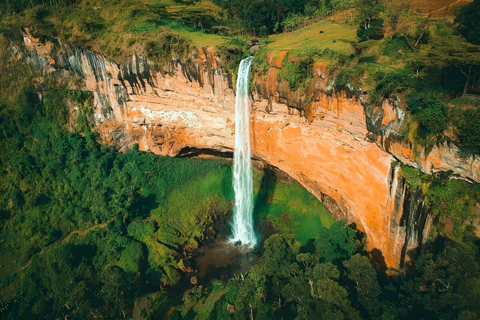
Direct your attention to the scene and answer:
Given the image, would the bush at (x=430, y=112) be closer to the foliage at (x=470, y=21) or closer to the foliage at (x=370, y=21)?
the foliage at (x=470, y=21)

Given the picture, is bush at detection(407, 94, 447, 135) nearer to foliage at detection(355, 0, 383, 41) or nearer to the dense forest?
the dense forest

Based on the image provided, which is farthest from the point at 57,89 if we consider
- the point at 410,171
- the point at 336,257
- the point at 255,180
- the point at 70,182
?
the point at 410,171

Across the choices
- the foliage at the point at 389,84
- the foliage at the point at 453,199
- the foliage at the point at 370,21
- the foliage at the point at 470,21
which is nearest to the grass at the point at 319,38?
the foliage at the point at 370,21

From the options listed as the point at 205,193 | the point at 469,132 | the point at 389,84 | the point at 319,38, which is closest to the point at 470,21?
the point at 389,84

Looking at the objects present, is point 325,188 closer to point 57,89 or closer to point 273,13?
point 273,13

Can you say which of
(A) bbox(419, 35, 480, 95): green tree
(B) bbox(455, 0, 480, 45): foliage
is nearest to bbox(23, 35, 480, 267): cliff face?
(A) bbox(419, 35, 480, 95): green tree

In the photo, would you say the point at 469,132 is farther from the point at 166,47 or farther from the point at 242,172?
the point at 166,47
